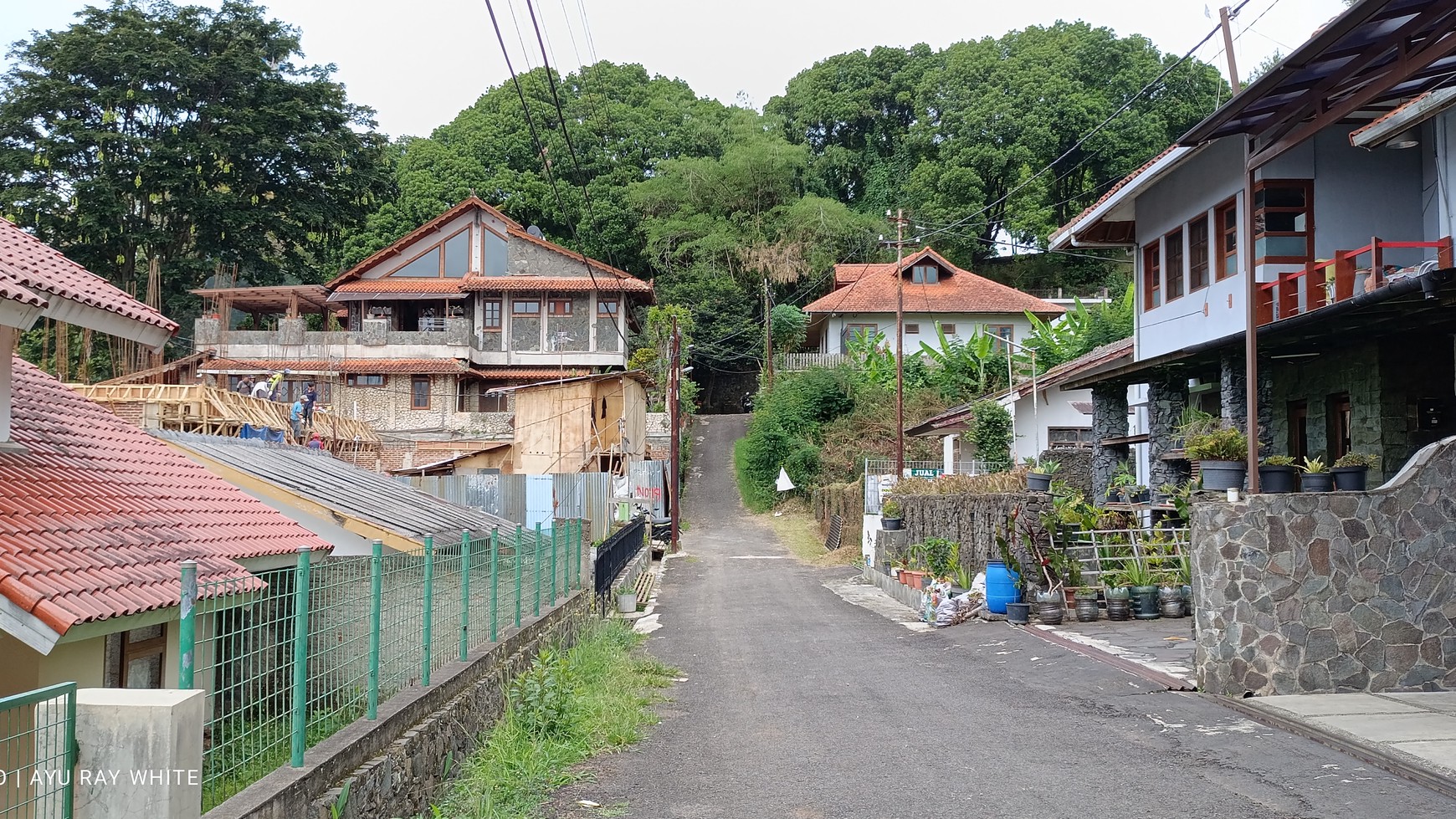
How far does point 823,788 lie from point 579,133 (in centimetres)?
5236

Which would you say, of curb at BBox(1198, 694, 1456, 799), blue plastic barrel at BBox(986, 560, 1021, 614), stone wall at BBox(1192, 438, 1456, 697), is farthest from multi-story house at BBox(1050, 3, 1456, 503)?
blue plastic barrel at BBox(986, 560, 1021, 614)

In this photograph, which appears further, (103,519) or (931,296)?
(931,296)

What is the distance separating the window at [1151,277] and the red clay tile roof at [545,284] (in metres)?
24.8

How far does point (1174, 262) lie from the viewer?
20.9m

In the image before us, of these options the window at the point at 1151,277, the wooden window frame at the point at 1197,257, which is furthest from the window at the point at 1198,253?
the window at the point at 1151,277

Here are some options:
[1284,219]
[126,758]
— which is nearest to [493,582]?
[126,758]

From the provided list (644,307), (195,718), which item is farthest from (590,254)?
(195,718)

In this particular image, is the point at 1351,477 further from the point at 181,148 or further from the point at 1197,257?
the point at 181,148

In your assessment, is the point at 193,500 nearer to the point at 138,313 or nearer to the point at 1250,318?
the point at 138,313

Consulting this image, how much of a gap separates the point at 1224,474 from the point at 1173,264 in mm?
9851

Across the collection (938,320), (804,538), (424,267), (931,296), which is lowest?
(804,538)

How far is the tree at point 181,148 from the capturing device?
44.7 meters

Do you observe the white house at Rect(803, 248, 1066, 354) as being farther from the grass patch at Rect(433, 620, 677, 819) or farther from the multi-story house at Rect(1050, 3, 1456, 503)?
the grass patch at Rect(433, 620, 677, 819)

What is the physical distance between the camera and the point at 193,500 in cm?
1055
